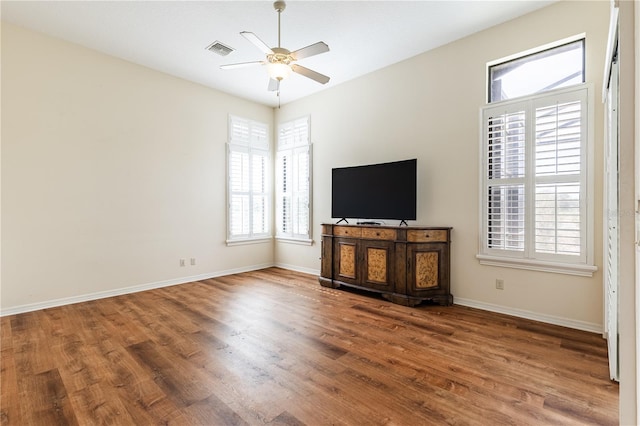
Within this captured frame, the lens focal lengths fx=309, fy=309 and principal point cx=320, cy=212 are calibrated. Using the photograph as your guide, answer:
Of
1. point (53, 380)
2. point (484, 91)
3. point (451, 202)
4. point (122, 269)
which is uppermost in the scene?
point (484, 91)

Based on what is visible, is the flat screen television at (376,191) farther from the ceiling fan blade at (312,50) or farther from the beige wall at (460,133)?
the ceiling fan blade at (312,50)

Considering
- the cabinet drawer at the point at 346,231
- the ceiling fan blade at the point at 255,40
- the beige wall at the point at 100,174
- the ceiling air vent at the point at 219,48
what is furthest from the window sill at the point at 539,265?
the beige wall at the point at 100,174

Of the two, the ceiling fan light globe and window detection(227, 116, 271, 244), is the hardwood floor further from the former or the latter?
the ceiling fan light globe

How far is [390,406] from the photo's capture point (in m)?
1.86

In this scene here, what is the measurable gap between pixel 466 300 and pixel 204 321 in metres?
3.06

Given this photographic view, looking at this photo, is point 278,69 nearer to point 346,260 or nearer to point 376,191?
point 376,191

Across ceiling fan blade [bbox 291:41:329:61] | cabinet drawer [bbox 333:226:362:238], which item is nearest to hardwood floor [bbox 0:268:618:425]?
cabinet drawer [bbox 333:226:362:238]

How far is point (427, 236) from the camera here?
12.5ft

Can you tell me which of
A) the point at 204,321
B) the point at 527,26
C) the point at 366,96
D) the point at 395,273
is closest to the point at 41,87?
the point at 204,321

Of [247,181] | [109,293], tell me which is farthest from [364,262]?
[109,293]

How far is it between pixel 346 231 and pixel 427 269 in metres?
1.25

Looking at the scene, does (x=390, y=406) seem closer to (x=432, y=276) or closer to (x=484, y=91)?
(x=432, y=276)

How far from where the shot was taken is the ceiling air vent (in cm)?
384

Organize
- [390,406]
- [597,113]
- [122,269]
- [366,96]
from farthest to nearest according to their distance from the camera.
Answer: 1. [366,96]
2. [122,269]
3. [597,113]
4. [390,406]
